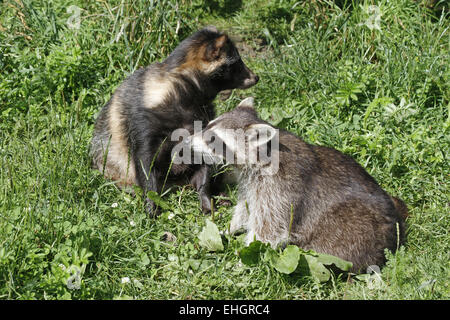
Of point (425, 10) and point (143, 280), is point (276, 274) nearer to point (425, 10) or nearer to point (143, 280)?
point (143, 280)

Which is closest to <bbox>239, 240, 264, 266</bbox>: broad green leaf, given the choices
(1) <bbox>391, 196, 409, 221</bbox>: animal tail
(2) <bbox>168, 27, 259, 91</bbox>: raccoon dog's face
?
(1) <bbox>391, 196, 409, 221</bbox>: animal tail

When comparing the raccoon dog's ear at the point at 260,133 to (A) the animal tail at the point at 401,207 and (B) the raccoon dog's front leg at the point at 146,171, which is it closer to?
(B) the raccoon dog's front leg at the point at 146,171

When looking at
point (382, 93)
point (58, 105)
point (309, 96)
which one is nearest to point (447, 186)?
point (382, 93)

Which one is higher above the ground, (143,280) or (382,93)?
(382,93)

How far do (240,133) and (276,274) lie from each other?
3.63ft

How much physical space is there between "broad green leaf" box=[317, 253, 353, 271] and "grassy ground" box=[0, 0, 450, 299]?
0.14 meters

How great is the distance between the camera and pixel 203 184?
16.9ft

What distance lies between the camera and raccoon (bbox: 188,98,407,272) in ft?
13.6

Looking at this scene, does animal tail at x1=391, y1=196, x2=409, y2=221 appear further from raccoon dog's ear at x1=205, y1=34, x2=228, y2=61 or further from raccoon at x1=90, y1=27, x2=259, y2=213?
raccoon dog's ear at x1=205, y1=34, x2=228, y2=61

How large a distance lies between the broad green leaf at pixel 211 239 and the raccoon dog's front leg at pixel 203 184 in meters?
0.75

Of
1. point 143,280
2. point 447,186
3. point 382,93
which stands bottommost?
point 143,280

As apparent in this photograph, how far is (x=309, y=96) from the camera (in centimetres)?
602
